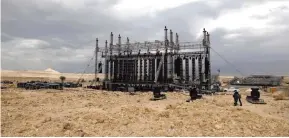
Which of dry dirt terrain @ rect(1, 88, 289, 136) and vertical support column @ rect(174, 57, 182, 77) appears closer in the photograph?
dry dirt terrain @ rect(1, 88, 289, 136)

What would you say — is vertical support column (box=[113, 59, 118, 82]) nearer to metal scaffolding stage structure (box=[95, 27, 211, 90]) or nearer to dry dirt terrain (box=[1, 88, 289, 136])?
metal scaffolding stage structure (box=[95, 27, 211, 90])

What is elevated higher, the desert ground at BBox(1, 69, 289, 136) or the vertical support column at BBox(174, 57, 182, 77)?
the vertical support column at BBox(174, 57, 182, 77)

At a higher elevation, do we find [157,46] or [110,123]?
[157,46]

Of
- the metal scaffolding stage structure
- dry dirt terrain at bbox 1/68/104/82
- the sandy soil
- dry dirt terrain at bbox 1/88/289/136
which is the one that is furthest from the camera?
the sandy soil

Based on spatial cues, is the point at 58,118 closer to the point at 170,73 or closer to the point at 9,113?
the point at 9,113

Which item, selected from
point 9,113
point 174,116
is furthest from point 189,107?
point 9,113

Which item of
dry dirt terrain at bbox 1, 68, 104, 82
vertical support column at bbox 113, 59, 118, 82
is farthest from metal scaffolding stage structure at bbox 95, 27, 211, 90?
dry dirt terrain at bbox 1, 68, 104, 82

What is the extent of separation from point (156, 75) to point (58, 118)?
21.9 metres

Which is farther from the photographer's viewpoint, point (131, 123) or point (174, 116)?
point (174, 116)

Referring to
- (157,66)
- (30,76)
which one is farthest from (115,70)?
(30,76)

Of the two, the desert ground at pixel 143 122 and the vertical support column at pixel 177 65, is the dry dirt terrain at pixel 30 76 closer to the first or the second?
the vertical support column at pixel 177 65

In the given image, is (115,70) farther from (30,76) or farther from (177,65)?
(30,76)

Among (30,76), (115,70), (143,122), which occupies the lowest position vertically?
(143,122)

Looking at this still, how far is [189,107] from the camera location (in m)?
21.4
